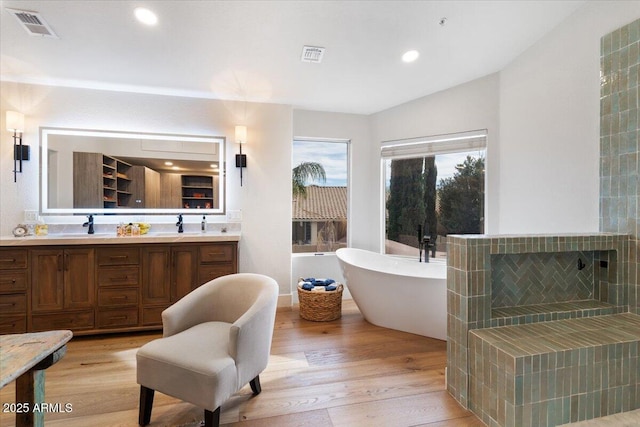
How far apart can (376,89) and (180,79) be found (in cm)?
216

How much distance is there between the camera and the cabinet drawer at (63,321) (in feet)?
8.64

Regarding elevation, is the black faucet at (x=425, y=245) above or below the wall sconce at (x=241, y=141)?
below

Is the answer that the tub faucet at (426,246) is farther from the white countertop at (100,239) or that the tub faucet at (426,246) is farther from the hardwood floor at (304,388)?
the white countertop at (100,239)

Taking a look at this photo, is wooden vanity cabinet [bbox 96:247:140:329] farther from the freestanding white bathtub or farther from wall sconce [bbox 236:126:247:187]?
the freestanding white bathtub

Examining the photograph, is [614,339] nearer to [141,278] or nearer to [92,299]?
[141,278]

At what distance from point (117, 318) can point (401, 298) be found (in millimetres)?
2756

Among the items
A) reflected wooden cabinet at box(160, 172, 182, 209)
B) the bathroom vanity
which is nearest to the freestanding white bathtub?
the bathroom vanity

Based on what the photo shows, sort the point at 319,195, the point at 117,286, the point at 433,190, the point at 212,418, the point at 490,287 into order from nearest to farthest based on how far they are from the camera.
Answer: the point at 212,418 < the point at 490,287 < the point at 117,286 < the point at 433,190 < the point at 319,195

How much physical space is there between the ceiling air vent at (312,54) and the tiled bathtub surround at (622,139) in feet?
7.34

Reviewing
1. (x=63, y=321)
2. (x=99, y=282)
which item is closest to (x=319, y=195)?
(x=99, y=282)

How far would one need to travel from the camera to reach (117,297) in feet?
9.11

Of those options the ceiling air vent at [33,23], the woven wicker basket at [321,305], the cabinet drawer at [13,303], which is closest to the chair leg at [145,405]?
the woven wicker basket at [321,305]

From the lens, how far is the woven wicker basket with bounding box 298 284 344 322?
320 centimetres

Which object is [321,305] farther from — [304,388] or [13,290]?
[13,290]
